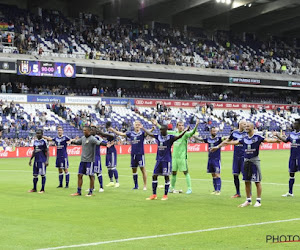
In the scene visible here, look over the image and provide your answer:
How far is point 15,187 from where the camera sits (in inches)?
903

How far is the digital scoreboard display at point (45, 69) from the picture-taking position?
54.8 m

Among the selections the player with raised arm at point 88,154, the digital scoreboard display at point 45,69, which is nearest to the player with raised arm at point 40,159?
the player with raised arm at point 88,154

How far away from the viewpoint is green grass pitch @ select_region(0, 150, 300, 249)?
11438 millimetres

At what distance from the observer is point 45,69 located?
2215 inches

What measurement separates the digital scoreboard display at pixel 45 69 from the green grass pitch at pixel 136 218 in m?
33.5

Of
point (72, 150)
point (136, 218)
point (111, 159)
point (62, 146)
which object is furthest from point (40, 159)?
point (72, 150)

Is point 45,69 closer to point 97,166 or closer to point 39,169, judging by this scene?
point 97,166

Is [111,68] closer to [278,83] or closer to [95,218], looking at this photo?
[278,83]

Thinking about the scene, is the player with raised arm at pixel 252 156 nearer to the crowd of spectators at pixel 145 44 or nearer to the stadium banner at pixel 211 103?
the crowd of spectators at pixel 145 44

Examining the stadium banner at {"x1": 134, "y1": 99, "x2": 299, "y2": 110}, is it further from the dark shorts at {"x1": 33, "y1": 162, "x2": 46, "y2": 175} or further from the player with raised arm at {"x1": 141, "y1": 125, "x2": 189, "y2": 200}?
the player with raised arm at {"x1": 141, "y1": 125, "x2": 189, "y2": 200}

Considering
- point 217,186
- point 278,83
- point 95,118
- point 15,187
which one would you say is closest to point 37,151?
point 15,187

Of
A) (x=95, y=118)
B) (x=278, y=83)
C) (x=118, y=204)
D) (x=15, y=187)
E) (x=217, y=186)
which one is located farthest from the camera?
(x=278, y=83)

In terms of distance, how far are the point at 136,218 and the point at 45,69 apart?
143 feet

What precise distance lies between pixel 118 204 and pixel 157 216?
288 centimetres
